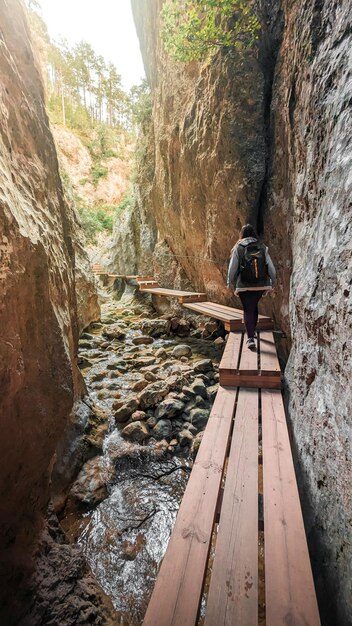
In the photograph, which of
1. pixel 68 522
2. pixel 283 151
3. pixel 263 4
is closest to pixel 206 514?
pixel 68 522

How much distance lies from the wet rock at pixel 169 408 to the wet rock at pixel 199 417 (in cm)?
22

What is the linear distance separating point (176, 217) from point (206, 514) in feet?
28.5

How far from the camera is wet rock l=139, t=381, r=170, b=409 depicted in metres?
4.82

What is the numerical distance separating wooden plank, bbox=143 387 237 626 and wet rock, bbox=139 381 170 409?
242 centimetres

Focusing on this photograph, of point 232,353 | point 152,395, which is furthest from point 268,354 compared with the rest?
point 152,395

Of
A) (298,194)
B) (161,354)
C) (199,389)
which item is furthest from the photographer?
(161,354)

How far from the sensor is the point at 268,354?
406 cm

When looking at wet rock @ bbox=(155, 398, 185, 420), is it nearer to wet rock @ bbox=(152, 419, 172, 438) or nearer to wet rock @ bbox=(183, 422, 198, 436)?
wet rock @ bbox=(152, 419, 172, 438)

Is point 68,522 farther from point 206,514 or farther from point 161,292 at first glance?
point 161,292

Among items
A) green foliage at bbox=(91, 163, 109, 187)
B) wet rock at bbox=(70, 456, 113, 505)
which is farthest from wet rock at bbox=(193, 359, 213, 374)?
green foliage at bbox=(91, 163, 109, 187)

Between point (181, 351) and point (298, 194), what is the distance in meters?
4.63

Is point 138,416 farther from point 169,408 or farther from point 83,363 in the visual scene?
point 83,363

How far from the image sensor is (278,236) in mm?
5172

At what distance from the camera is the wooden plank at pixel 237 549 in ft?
4.38
